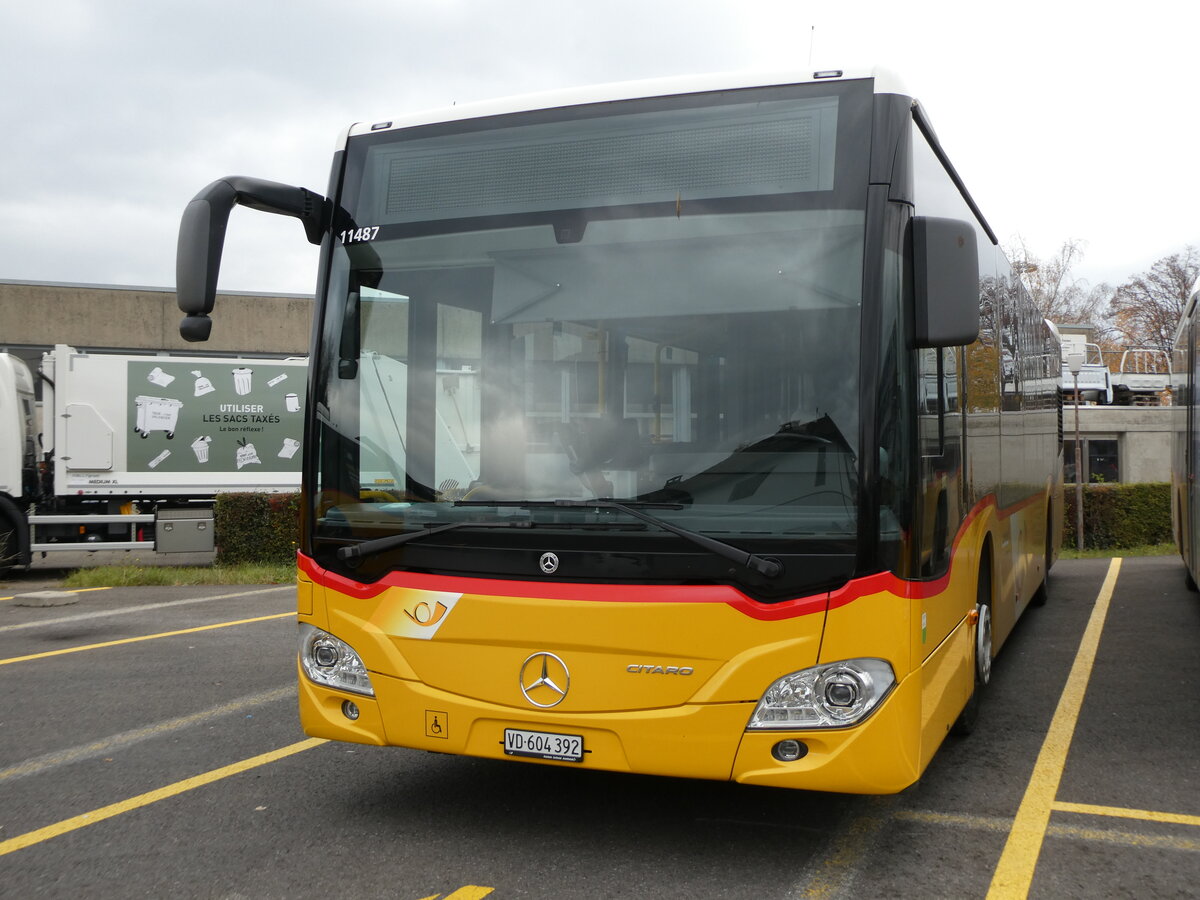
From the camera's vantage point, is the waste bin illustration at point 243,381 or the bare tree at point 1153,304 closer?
the waste bin illustration at point 243,381

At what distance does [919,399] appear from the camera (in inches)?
177

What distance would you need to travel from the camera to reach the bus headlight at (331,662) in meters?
4.67

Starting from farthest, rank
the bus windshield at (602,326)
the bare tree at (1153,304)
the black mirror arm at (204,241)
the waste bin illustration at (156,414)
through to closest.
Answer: the bare tree at (1153,304) → the waste bin illustration at (156,414) → the black mirror arm at (204,241) → the bus windshield at (602,326)

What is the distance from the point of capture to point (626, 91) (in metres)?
4.64

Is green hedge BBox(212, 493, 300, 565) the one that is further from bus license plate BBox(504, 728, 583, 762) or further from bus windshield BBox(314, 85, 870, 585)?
bus license plate BBox(504, 728, 583, 762)

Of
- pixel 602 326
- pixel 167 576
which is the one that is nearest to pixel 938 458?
pixel 602 326

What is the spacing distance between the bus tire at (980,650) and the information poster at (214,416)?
1292 cm

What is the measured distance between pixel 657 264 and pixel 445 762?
9.68ft

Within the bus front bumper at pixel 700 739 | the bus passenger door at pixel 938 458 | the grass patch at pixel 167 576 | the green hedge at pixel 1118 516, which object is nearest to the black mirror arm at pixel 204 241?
the bus front bumper at pixel 700 739

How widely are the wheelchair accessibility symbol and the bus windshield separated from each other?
0.73m

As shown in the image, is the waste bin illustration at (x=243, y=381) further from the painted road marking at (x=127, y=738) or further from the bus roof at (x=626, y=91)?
the bus roof at (x=626, y=91)

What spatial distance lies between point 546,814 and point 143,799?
74.3 inches

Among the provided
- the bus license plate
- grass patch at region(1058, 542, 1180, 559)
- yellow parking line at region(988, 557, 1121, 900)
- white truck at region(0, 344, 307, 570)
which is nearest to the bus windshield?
the bus license plate

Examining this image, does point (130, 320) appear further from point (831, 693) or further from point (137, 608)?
point (831, 693)
